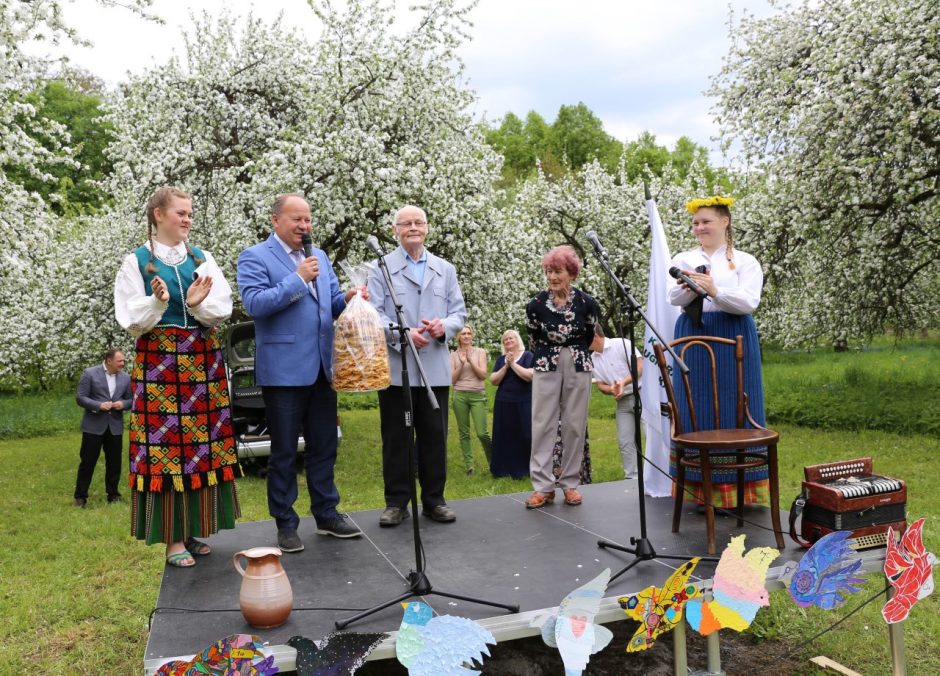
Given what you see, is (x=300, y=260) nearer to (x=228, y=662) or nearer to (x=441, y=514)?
(x=441, y=514)

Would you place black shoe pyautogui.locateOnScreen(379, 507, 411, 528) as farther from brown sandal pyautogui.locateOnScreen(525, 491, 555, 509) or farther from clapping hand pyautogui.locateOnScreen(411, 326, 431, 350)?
clapping hand pyautogui.locateOnScreen(411, 326, 431, 350)

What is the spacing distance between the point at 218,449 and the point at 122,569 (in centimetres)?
258

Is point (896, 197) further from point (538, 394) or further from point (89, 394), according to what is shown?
point (89, 394)

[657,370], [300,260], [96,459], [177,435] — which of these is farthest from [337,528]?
[96,459]

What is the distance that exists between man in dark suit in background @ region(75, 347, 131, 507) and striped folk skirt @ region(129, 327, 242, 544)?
4.75 meters

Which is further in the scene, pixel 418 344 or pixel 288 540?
pixel 418 344

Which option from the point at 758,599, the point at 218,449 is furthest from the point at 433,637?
the point at 218,449

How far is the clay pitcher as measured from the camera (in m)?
3.22

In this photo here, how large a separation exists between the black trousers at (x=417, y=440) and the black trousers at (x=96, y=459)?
4.89 meters

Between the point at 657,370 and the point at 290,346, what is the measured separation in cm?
243

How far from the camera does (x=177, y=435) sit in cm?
395

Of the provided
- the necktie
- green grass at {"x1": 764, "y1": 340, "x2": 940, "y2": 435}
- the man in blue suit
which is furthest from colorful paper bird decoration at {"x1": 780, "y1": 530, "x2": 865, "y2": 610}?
green grass at {"x1": 764, "y1": 340, "x2": 940, "y2": 435}

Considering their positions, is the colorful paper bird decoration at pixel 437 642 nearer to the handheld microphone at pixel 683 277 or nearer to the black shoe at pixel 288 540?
the black shoe at pixel 288 540

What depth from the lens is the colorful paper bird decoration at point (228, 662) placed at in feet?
9.18
